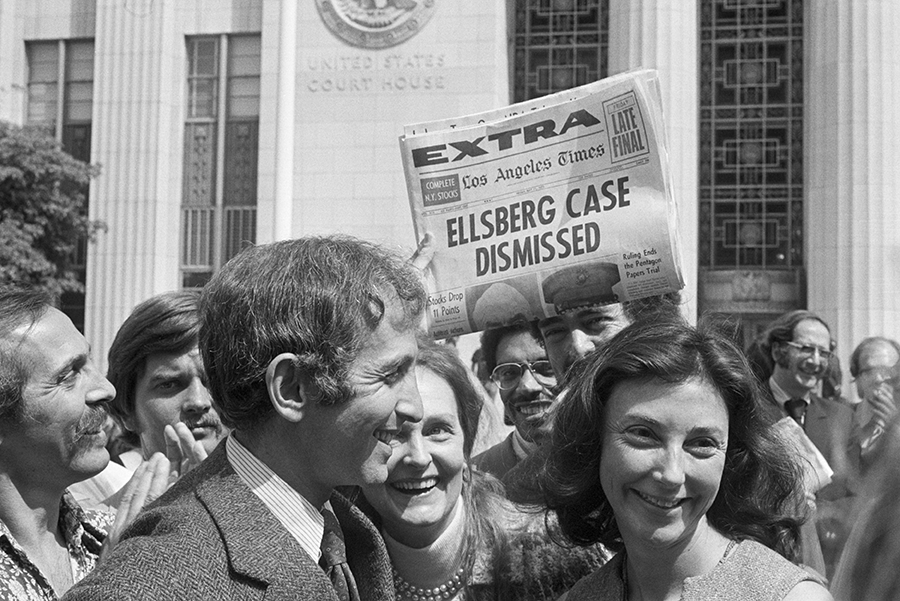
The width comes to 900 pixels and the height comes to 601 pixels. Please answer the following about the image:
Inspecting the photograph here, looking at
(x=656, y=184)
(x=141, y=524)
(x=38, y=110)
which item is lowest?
(x=141, y=524)

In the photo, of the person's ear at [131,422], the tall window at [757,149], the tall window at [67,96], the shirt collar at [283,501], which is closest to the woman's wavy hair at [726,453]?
the shirt collar at [283,501]

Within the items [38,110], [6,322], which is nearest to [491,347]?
[6,322]

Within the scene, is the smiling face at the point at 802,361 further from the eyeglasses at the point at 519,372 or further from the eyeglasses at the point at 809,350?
the eyeglasses at the point at 519,372

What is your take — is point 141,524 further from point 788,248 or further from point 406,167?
point 788,248

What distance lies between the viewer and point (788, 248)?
20.4m

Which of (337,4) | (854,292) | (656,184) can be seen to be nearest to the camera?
(656,184)

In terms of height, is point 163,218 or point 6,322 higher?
point 163,218

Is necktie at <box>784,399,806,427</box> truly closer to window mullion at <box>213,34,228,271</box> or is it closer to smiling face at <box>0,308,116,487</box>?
smiling face at <box>0,308,116,487</box>

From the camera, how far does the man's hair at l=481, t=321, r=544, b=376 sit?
402 centimetres

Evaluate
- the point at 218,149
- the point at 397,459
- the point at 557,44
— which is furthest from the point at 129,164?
the point at 397,459

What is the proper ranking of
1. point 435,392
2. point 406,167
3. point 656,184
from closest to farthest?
point 435,392 → point 656,184 → point 406,167

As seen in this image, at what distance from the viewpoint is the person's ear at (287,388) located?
2.19 metres

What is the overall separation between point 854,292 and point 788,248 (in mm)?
1920

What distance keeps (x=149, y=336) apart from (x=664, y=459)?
2018mm
